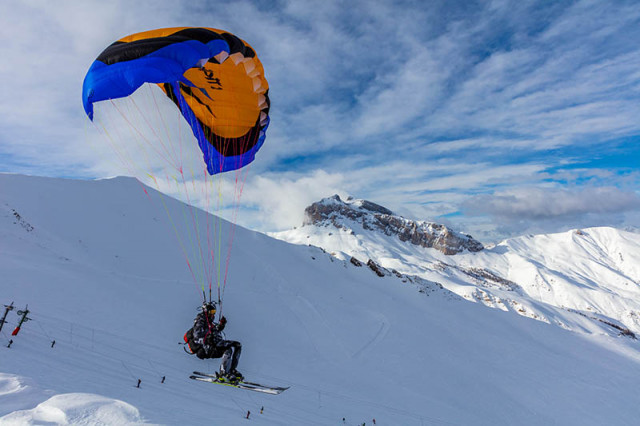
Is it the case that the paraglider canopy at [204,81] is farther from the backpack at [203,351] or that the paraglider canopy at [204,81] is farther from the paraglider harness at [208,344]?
the backpack at [203,351]

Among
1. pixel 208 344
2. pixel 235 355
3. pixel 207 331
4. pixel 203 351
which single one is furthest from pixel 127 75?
pixel 235 355

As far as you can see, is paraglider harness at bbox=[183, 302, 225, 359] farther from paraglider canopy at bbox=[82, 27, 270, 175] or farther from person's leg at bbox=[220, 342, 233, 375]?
paraglider canopy at bbox=[82, 27, 270, 175]

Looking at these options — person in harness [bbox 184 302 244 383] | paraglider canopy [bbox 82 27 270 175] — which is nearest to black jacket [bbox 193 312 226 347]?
person in harness [bbox 184 302 244 383]

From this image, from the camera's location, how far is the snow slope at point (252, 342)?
→ 591 cm

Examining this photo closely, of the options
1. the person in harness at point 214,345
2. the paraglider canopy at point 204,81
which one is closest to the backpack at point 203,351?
the person in harness at point 214,345

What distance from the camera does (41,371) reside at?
5.35 m

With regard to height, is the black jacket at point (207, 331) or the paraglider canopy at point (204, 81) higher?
the paraglider canopy at point (204, 81)

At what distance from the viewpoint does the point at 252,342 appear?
1306 centimetres

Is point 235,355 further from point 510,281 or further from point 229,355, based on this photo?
point 510,281

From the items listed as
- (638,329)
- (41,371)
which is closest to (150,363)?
(41,371)

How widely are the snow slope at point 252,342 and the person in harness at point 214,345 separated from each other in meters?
0.62

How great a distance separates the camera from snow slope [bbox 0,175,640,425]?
591cm

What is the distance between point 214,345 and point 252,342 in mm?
4735

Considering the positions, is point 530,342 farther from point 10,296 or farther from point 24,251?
point 24,251
